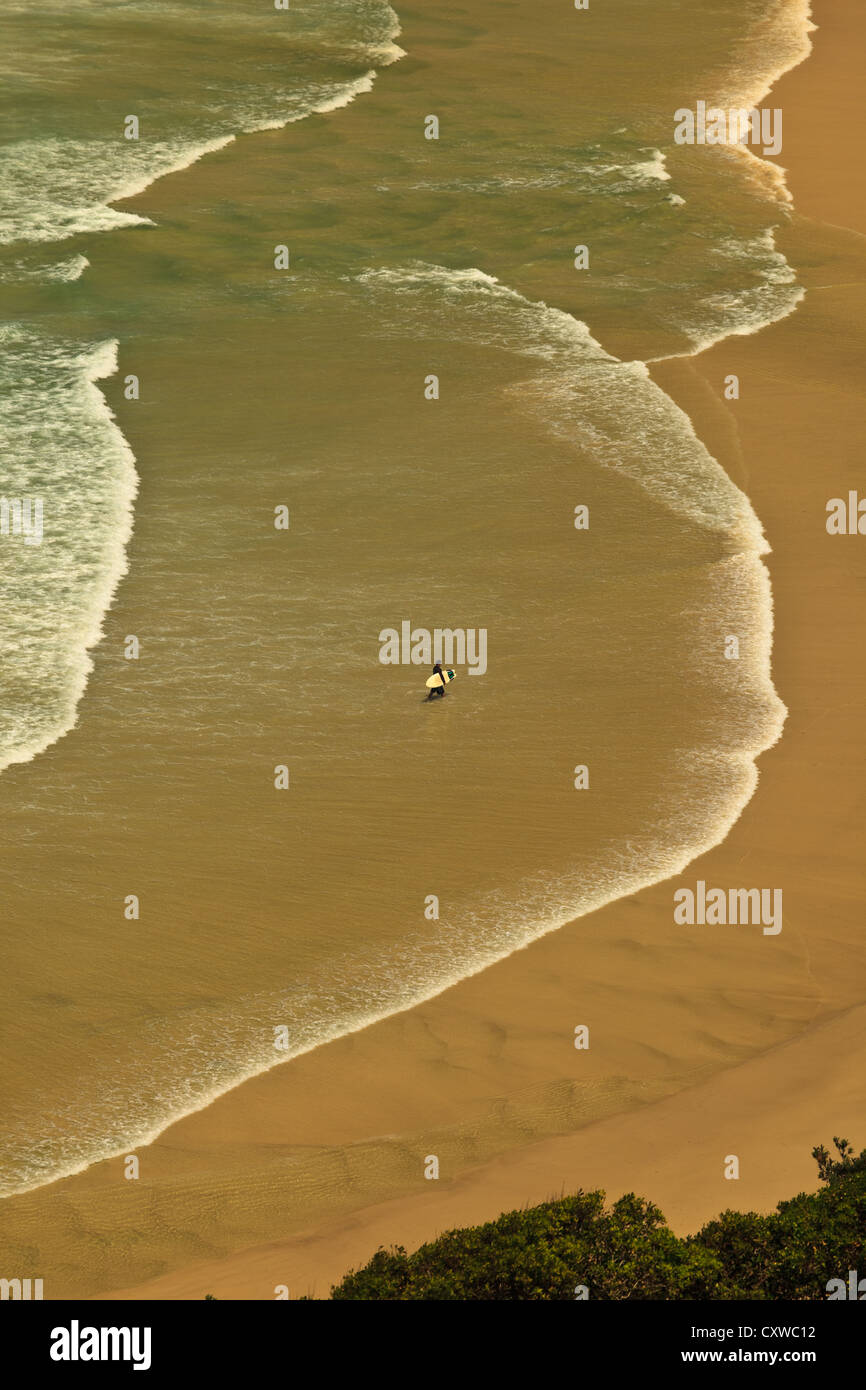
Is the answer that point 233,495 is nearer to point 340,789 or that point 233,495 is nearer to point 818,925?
point 340,789

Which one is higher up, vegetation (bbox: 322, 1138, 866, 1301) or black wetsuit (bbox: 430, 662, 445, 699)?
black wetsuit (bbox: 430, 662, 445, 699)

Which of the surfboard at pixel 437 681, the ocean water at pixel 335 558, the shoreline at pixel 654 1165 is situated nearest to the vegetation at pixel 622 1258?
the shoreline at pixel 654 1165

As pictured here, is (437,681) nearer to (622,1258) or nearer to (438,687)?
(438,687)

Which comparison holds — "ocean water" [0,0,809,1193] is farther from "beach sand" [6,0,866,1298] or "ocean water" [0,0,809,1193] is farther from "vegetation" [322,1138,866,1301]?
"vegetation" [322,1138,866,1301]

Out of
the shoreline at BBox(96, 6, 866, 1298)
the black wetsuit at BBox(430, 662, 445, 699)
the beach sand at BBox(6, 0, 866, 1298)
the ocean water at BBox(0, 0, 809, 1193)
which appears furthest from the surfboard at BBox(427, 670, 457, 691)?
the shoreline at BBox(96, 6, 866, 1298)

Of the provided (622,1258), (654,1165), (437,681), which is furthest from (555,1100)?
(437,681)

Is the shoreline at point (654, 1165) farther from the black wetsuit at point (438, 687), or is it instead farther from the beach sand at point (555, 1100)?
A: the black wetsuit at point (438, 687)
